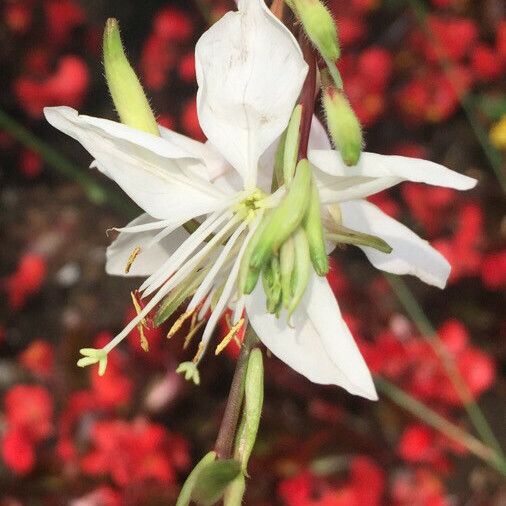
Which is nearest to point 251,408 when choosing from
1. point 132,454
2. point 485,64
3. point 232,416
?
point 232,416

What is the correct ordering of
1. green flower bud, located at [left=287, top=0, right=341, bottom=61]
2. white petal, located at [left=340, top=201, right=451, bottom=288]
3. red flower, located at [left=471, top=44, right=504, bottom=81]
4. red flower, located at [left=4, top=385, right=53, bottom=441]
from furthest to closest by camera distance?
red flower, located at [left=471, top=44, right=504, bottom=81]
red flower, located at [left=4, top=385, right=53, bottom=441]
white petal, located at [left=340, top=201, right=451, bottom=288]
green flower bud, located at [left=287, top=0, right=341, bottom=61]

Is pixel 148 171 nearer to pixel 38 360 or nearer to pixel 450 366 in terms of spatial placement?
pixel 450 366

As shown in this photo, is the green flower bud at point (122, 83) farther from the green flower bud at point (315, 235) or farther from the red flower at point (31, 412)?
the red flower at point (31, 412)

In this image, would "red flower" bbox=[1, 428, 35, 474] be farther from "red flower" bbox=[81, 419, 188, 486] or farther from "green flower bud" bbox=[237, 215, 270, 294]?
"green flower bud" bbox=[237, 215, 270, 294]

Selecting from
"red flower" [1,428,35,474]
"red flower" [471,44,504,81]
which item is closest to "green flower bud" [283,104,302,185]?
"red flower" [1,428,35,474]

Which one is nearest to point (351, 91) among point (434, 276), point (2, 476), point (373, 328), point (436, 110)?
point (436, 110)

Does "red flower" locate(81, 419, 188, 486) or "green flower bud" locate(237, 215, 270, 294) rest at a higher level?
"green flower bud" locate(237, 215, 270, 294)

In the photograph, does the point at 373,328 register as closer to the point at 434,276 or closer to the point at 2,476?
the point at 2,476
